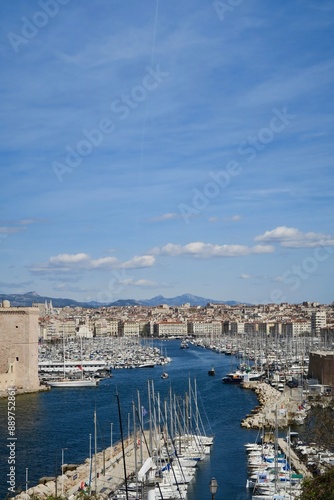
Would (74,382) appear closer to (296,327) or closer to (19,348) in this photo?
(19,348)

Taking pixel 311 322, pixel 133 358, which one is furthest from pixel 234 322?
pixel 133 358

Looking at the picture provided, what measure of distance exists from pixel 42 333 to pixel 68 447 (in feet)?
147

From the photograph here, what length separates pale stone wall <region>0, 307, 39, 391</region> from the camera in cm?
2248

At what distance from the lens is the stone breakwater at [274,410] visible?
53.1ft

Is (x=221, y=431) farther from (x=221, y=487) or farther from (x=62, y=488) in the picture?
(x=62, y=488)

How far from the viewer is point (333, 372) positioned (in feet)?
69.9

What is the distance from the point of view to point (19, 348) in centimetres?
2272

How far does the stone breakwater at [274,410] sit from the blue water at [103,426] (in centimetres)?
34

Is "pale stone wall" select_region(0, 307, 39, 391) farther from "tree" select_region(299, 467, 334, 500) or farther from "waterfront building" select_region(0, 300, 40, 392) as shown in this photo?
"tree" select_region(299, 467, 334, 500)

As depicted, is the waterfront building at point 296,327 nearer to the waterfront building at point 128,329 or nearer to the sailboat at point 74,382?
the waterfront building at point 128,329

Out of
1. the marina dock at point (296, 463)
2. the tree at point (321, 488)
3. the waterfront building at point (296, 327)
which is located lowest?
the marina dock at point (296, 463)

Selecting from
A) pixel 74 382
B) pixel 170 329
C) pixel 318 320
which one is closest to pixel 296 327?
pixel 318 320

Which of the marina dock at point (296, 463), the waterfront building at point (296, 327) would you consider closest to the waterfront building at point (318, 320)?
the waterfront building at point (296, 327)

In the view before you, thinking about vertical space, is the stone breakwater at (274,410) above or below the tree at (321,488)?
below
